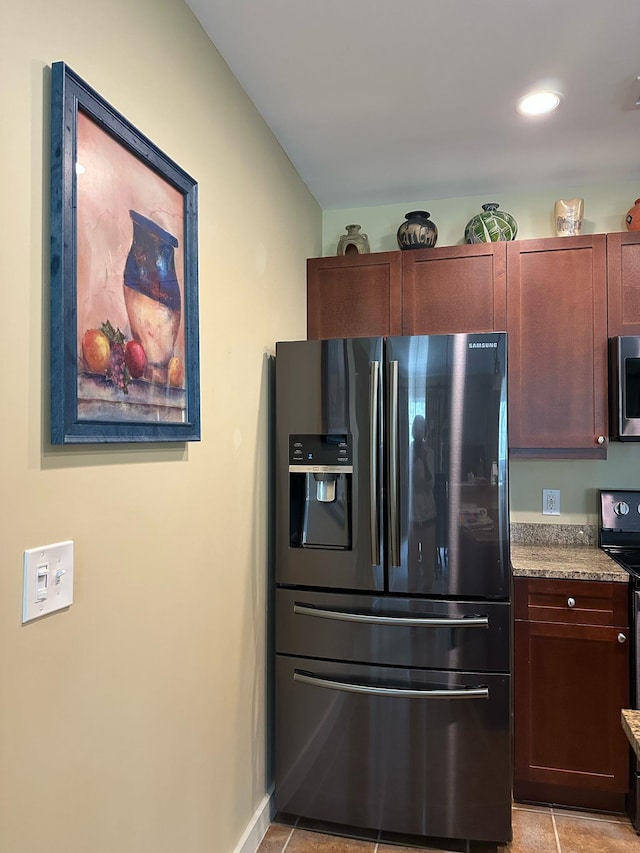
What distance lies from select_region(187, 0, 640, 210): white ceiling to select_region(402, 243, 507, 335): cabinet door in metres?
0.39

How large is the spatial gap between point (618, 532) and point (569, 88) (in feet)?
6.23

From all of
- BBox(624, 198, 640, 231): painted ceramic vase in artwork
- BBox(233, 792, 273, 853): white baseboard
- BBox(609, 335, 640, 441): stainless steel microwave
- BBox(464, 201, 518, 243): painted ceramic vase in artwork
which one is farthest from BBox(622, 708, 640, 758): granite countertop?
BBox(624, 198, 640, 231): painted ceramic vase in artwork

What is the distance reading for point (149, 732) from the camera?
4.83 ft

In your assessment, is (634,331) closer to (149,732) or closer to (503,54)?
(503,54)

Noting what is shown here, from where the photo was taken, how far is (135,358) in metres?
1.37

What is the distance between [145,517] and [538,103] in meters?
1.98

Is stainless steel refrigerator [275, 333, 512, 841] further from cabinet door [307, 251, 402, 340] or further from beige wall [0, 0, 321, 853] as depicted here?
cabinet door [307, 251, 402, 340]

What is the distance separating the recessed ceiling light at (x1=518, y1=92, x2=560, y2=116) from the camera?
2.13 metres

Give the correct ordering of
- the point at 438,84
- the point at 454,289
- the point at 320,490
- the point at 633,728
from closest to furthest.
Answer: the point at 633,728, the point at 438,84, the point at 320,490, the point at 454,289

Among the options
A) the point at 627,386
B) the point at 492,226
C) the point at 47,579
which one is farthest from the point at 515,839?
the point at 492,226

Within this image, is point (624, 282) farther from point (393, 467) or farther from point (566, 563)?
point (393, 467)

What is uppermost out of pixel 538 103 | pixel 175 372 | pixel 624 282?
pixel 538 103

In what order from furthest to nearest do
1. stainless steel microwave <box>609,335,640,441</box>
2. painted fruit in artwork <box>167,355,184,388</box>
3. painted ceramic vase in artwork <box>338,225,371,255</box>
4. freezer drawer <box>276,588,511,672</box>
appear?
painted ceramic vase in artwork <box>338,225,371,255</box>, stainless steel microwave <box>609,335,640,441</box>, freezer drawer <box>276,588,511,672</box>, painted fruit in artwork <box>167,355,184,388</box>

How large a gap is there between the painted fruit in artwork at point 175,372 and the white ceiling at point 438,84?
1018 millimetres
